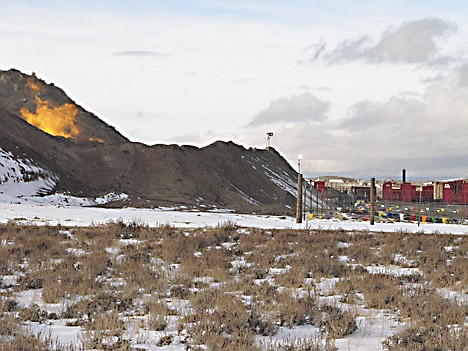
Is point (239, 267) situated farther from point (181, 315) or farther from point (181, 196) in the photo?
point (181, 196)

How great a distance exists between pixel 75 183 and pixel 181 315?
4476 cm

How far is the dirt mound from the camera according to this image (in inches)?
1994

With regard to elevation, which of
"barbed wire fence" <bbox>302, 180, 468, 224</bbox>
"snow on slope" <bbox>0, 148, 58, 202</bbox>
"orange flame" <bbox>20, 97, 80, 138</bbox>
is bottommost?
"barbed wire fence" <bbox>302, 180, 468, 224</bbox>

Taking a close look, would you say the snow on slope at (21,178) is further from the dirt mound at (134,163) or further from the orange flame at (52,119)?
the orange flame at (52,119)

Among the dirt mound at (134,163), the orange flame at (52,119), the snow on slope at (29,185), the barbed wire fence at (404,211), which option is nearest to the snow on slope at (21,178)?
the snow on slope at (29,185)

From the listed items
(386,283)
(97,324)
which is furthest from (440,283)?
(97,324)

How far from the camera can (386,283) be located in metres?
9.35

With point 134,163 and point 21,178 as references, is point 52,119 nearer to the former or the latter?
point 134,163

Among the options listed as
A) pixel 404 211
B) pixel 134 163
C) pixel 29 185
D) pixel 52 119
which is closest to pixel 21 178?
pixel 29 185

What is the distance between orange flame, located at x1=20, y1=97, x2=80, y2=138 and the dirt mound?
145mm

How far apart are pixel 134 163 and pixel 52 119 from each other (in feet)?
90.5

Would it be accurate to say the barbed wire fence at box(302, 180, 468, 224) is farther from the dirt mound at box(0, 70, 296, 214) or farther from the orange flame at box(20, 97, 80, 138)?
the orange flame at box(20, 97, 80, 138)

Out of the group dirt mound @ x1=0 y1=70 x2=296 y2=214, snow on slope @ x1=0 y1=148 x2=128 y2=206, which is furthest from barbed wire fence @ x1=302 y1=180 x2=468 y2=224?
snow on slope @ x1=0 y1=148 x2=128 y2=206

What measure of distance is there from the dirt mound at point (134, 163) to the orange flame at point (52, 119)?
14 cm
